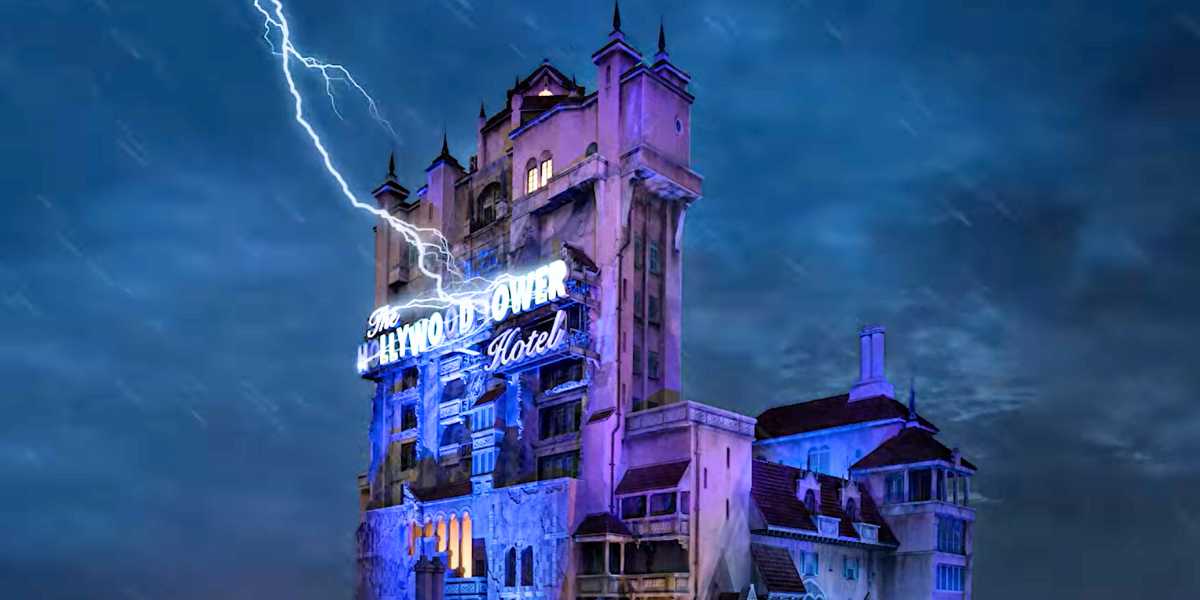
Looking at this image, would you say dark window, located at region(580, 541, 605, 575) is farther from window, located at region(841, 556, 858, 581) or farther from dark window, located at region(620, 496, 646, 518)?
window, located at region(841, 556, 858, 581)

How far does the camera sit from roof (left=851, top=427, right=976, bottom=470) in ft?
228

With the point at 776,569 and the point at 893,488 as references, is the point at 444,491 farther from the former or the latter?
the point at 893,488

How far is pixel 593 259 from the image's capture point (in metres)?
65.8

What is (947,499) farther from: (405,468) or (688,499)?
(405,468)

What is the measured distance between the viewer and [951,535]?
7050 centimetres

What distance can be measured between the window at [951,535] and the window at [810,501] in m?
9.63

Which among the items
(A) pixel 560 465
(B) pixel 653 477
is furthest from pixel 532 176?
(B) pixel 653 477

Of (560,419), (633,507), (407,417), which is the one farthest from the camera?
(407,417)

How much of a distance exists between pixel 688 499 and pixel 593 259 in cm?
1668

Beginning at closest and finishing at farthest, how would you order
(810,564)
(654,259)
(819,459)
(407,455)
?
(810,564)
(654,259)
(407,455)
(819,459)

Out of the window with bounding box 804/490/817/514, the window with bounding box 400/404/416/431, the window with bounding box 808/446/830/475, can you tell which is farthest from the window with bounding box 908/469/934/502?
the window with bounding box 400/404/416/431

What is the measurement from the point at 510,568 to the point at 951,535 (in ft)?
98.1

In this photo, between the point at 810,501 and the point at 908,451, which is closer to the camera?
the point at 810,501

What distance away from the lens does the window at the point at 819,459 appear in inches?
3115
